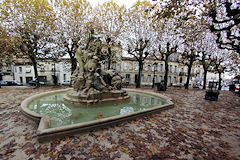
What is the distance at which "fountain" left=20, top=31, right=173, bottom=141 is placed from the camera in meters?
3.62

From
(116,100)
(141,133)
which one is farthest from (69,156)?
(116,100)

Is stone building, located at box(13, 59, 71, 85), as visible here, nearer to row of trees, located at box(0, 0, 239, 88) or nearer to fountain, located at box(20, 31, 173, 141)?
row of trees, located at box(0, 0, 239, 88)

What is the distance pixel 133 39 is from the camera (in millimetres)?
16016

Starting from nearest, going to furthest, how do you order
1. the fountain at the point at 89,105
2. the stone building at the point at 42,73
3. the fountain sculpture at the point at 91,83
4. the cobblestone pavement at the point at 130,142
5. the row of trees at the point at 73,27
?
1. the cobblestone pavement at the point at 130,142
2. the fountain at the point at 89,105
3. the fountain sculpture at the point at 91,83
4. the row of trees at the point at 73,27
5. the stone building at the point at 42,73

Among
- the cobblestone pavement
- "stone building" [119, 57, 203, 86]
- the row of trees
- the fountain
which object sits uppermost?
the row of trees

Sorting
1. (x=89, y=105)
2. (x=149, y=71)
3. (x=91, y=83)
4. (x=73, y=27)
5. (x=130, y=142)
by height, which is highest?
(x=73, y=27)

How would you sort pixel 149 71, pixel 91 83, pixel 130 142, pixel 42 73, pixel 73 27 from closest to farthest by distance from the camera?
pixel 130 142 → pixel 91 83 → pixel 73 27 → pixel 42 73 → pixel 149 71

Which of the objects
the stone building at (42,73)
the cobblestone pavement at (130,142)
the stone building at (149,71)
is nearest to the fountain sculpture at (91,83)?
the cobblestone pavement at (130,142)

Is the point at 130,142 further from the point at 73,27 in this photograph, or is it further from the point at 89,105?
the point at 73,27

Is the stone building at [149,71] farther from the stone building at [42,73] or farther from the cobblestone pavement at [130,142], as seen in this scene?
the cobblestone pavement at [130,142]

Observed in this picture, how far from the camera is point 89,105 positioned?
17.5 ft

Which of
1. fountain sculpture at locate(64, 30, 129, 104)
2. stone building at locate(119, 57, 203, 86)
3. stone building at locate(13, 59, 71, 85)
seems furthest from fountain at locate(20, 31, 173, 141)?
stone building at locate(13, 59, 71, 85)

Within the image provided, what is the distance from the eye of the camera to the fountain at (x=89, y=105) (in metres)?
3.62

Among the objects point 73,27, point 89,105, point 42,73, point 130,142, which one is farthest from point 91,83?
point 42,73
